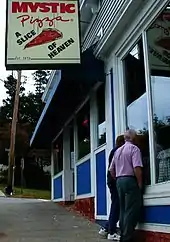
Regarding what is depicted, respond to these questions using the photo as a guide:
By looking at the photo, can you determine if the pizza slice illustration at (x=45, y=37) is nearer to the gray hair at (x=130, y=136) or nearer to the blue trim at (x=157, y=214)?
the gray hair at (x=130, y=136)

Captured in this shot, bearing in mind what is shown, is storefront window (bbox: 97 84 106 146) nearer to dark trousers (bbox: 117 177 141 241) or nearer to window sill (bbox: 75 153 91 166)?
window sill (bbox: 75 153 91 166)

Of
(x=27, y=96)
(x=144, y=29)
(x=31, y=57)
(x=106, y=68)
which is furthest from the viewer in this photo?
(x=27, y=96)

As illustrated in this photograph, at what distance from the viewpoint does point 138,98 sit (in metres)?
7.91

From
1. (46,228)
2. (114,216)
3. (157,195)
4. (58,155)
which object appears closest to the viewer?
(157,195)

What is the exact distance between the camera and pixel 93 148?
425 inches

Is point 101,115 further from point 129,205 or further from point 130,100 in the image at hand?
point 129,205

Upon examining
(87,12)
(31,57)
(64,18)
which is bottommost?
(31,57)

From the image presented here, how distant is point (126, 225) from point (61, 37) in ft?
11.7

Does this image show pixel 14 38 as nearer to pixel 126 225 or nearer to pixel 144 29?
pixel 144 29

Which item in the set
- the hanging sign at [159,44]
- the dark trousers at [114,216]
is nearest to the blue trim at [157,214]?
the dark trousers at [114,216]

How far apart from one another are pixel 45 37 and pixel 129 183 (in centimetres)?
315

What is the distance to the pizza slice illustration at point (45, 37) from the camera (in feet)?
28.5

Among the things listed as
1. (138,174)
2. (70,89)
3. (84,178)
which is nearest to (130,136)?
(138,174)

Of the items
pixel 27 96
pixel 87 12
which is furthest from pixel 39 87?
pixel 87 12
